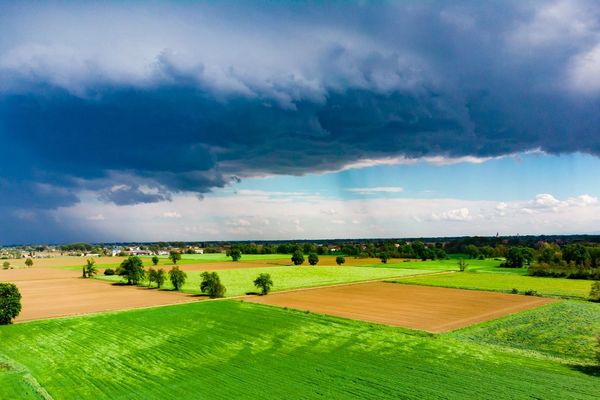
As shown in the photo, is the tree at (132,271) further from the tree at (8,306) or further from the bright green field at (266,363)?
the bright green field at (266,363)

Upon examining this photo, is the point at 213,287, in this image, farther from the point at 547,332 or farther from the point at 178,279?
the point at 547,332

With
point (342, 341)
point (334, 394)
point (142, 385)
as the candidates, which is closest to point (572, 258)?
point (342, 341)

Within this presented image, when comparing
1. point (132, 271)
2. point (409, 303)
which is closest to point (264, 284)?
point (409, 303)

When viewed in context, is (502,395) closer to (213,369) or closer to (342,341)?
(342,341)

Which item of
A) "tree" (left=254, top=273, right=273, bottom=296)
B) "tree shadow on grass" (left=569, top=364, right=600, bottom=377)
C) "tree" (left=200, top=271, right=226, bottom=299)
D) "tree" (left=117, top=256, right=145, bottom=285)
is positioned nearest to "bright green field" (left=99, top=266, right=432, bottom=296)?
"tree" (left=200, top=271, right=226, bottom=299)

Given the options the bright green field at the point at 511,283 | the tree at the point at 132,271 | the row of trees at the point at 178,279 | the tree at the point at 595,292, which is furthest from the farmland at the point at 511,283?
the tree at the point at 132,271

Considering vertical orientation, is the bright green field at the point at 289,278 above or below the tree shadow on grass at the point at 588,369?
above
